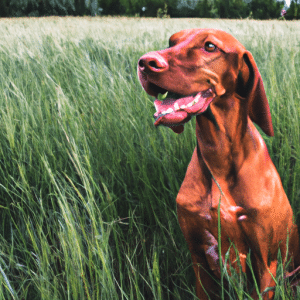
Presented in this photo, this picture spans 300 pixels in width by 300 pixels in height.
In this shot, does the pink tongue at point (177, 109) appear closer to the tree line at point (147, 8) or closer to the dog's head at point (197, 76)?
the dog's head at point (197, 76)

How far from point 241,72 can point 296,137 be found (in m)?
0.57

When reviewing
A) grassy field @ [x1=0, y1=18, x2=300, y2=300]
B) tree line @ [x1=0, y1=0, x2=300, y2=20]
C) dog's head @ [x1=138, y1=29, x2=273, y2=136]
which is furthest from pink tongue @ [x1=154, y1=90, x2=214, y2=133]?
tree line @ [x1=0, y1=0, x2=300, y2=20]

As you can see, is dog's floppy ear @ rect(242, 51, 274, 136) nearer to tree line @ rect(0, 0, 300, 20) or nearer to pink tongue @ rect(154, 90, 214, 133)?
pink tongue @ rect(154, 90, 214, 133)

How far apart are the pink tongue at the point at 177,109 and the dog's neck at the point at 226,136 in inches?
2.5

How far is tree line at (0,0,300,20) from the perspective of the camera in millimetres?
13273

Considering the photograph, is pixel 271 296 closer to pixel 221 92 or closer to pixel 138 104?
pixel 221 92

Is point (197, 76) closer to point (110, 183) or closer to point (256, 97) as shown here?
point (256, 97)

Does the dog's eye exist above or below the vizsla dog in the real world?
above

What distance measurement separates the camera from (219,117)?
695mm

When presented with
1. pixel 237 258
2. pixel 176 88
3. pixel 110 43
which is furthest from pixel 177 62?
pixel 110 43

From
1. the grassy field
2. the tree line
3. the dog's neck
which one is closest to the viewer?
the dog's neck

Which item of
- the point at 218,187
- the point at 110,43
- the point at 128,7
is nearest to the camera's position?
the point at 218,187

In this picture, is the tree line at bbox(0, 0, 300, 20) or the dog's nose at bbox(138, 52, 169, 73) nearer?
the dog's nose at bbox(138, 52, 169, 73)

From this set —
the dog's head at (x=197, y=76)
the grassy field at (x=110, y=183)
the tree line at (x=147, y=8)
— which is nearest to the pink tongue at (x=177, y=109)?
the dog's head at (x=197, y=76)
